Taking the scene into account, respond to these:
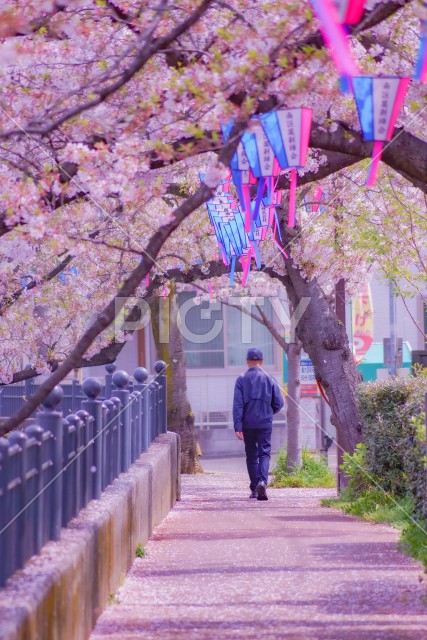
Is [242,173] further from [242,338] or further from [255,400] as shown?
[242,338]

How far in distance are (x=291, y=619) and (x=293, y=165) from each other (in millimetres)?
2817

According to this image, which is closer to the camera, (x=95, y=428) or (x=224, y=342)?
(x=95, y=428)

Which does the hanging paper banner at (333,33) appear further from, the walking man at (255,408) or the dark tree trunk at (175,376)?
the dark tree trunk at (175,376)

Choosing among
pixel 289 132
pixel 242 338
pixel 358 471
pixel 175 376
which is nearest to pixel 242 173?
pixel 289 132

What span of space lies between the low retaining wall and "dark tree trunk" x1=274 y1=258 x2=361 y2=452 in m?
4.43

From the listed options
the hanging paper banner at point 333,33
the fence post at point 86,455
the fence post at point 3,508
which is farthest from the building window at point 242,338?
the fence post at point 3,508

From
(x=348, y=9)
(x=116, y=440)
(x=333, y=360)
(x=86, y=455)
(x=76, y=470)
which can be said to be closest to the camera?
(x=348, y=9)

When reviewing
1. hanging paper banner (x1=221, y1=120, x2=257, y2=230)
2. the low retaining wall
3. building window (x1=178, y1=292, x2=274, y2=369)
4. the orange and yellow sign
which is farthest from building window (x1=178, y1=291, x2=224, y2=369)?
hanging paper banner (x1=221, y1=120, x2=257, y2=230)

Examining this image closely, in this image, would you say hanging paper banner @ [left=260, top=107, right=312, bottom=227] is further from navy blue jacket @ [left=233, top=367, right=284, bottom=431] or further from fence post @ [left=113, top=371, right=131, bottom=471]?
navy blue jacket @ [left=233, top=367, right=284, bottom=431]

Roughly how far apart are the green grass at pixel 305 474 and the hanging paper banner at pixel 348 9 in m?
13.1

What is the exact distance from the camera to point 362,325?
31125 millimetres

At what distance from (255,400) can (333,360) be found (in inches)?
44.9

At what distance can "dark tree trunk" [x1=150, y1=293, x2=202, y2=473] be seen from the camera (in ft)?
70.6

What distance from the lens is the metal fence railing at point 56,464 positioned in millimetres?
4824
